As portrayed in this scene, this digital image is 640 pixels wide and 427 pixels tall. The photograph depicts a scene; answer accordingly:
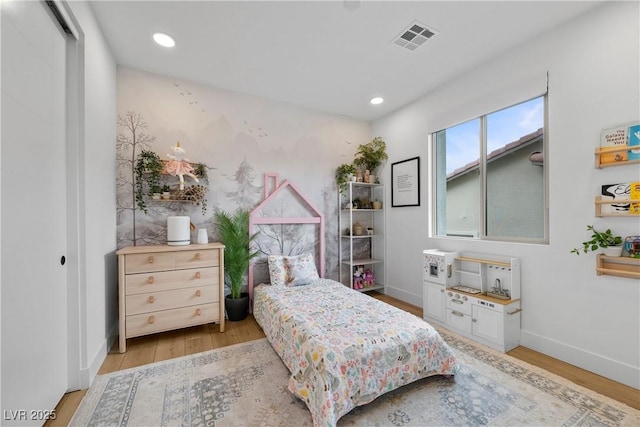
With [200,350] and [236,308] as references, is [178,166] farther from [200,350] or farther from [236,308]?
[200,350]

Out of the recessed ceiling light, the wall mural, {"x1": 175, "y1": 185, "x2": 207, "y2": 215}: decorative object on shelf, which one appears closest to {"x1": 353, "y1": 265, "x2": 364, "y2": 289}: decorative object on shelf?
the wall mural

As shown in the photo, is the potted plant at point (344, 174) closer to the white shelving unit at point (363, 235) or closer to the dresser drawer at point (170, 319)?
the white shelving unit at point (363, 235)

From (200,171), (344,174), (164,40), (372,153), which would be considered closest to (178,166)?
(200,171)

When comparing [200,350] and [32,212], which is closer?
[32,212]

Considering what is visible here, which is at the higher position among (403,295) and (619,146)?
(619,146)

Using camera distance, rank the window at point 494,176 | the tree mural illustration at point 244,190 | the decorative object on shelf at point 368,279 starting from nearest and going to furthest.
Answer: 1. the window at point 494,176
2. the tree mural illustration at point 244,190
3. the decorative object on shelf at point 368,279

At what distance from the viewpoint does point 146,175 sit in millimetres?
2684

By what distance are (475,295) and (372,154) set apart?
2290mm

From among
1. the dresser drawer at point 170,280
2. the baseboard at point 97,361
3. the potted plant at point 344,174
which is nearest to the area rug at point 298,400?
the baseboard at point 97,361

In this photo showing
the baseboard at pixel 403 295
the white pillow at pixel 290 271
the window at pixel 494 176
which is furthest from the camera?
the baseboard at pixel 403 295

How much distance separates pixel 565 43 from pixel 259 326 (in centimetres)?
370

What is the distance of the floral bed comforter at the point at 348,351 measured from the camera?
1.46 m

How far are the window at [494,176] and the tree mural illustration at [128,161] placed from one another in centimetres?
334

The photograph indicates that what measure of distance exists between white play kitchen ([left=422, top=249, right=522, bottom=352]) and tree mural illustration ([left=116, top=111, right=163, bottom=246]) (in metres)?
3.07
